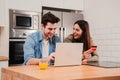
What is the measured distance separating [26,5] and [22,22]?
306mm

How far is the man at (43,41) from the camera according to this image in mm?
2474

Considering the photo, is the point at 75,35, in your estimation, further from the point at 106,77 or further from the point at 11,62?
the point at 106,77

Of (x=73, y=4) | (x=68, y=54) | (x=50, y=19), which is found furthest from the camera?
(x=73, y=4)

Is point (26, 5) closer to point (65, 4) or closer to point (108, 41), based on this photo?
point (65, 4)

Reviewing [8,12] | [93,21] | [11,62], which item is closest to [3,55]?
[11,62]

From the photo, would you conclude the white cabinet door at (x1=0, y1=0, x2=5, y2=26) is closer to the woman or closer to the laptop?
the woman

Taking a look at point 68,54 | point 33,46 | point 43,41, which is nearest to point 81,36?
point 43,41

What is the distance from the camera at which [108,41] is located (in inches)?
161

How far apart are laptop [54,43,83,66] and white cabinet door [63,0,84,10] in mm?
2306

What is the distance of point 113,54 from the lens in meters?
4.01

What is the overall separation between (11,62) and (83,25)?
1.36 m

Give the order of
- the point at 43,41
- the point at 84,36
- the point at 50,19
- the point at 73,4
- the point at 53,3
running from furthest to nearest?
1. the point at 73,4
2. the point at 53,3
3. the point at 84,36
4. the point at 43,41
5. the point at 50,19

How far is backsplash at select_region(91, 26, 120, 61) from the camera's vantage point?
3.96 meters

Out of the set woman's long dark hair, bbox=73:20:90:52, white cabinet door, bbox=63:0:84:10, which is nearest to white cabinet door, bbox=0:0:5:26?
white cabinet door, bbox=63:0:84:10
